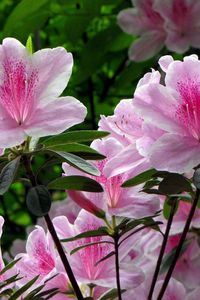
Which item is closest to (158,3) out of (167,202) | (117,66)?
(117,66)

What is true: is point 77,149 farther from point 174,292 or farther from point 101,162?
point 174,292

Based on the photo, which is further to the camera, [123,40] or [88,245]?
[123,40]

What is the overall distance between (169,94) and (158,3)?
2.51 feet

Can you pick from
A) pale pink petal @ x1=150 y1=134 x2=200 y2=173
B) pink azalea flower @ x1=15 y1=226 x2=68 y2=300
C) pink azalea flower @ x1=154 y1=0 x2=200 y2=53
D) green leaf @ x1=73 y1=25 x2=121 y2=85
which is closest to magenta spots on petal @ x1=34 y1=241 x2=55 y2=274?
pink azalea flower @ x1=15 y1=226 x2=68 y2=300

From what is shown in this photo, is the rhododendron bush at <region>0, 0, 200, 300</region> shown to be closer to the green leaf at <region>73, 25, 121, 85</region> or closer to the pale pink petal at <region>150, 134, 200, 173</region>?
the pale pink petal at <region>150, 134, 200, 173</region>

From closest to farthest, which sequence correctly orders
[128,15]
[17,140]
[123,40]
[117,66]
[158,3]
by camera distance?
[17,140]
[158,3]
[128,15]
[123,40]
[117,66]

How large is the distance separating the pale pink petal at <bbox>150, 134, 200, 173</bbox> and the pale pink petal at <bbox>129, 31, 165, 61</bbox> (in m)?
0.91

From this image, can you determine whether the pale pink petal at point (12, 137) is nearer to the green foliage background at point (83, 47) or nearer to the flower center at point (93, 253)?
the flower center at point (93, 253)

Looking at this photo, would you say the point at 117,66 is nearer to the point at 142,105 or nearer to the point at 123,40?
the point at 123,40

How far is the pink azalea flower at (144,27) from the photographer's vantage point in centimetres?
160

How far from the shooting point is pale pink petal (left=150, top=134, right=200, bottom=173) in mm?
746

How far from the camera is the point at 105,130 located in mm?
861

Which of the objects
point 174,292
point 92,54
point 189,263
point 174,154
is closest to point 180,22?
point 92,54

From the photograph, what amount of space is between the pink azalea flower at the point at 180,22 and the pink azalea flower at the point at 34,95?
749 mm
